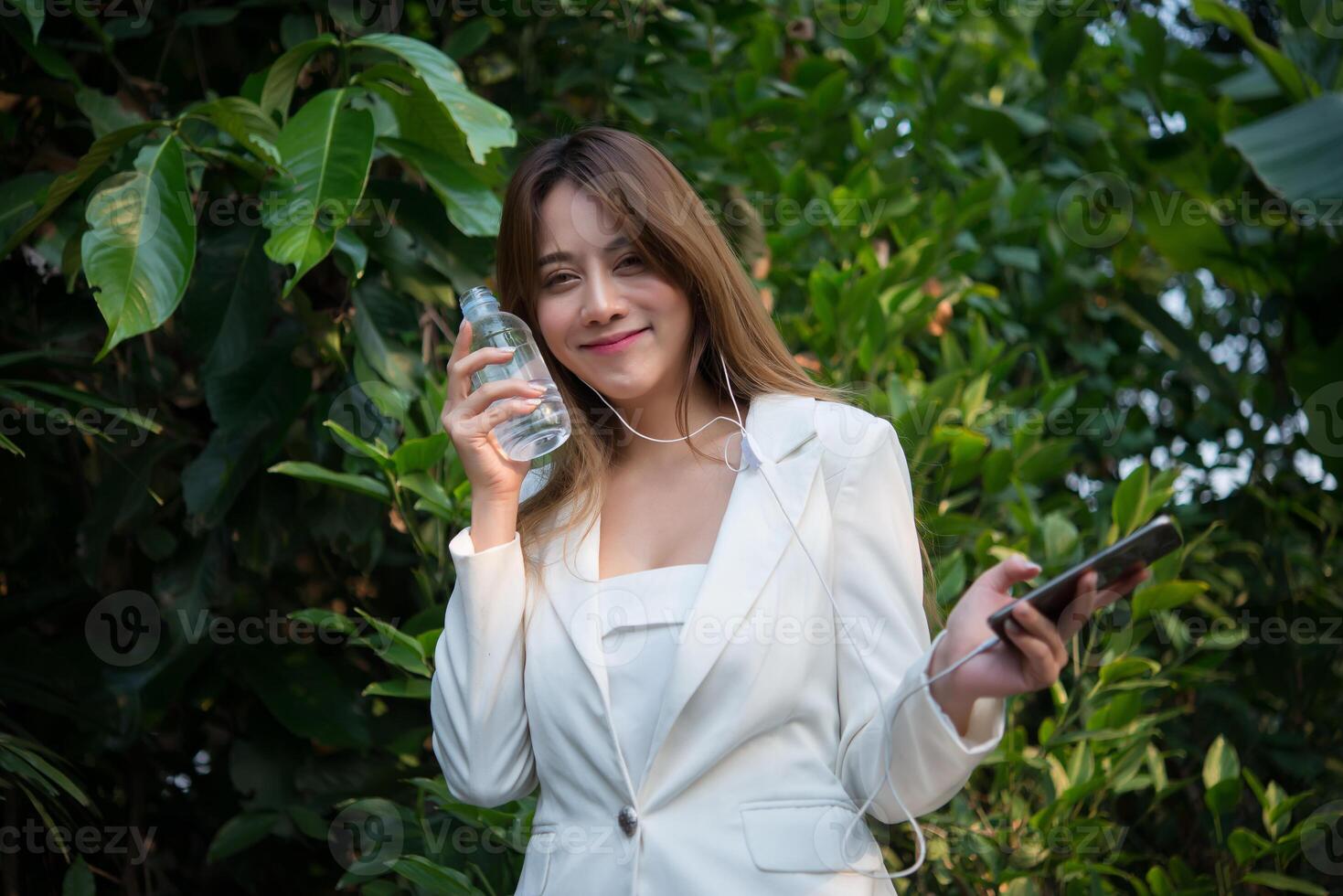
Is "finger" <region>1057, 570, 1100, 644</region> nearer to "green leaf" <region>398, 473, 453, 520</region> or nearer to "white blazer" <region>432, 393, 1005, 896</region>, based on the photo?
"white blazer" <region>432, 393, 1005, 896</region>

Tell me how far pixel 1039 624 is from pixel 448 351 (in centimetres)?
137

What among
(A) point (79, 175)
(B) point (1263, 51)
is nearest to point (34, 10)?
(A) point (79, 175)

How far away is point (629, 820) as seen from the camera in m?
1.33

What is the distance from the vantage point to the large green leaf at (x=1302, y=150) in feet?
7.63

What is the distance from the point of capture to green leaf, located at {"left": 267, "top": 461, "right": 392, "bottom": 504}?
169 cm

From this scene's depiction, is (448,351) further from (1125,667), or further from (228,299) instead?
Answer: (1125,667)

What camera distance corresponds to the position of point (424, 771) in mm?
2227

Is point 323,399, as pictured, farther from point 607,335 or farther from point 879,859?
point 879,859

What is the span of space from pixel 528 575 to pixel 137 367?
103cm

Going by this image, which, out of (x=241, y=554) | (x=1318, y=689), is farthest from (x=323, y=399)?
(x=1318, y=689)

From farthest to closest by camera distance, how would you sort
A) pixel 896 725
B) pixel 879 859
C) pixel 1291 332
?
1. pixel 1291 332
2. pixel 879 859
3. pixel 896 725

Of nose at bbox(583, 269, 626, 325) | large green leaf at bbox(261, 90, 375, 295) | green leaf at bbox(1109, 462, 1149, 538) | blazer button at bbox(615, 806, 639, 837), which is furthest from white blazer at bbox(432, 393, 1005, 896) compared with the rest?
green leaf at bbox(1109, 462, 1149, 538)

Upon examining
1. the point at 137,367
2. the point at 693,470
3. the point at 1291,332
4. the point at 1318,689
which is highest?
the point at 693,470

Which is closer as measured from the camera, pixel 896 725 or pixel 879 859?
pixel 896 725
